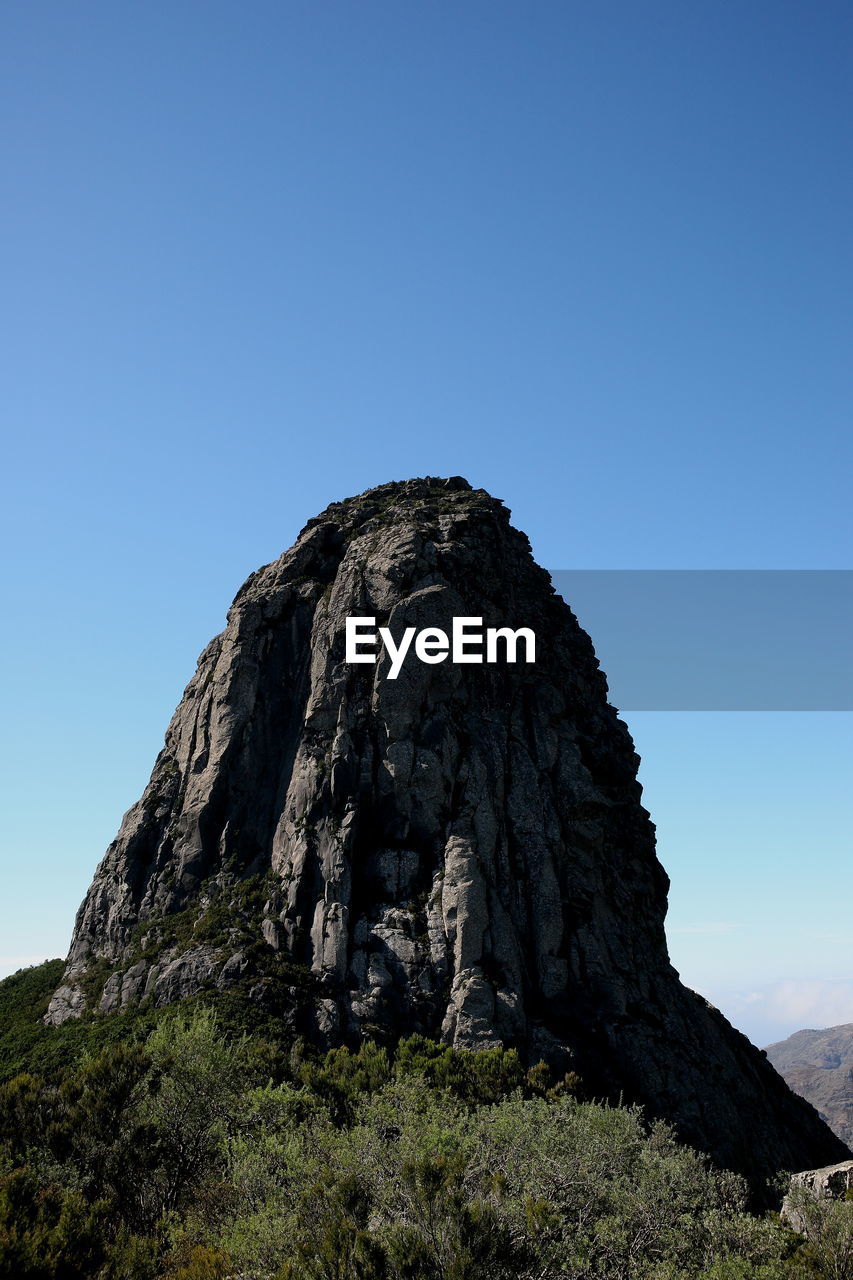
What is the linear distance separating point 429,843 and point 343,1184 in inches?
1931

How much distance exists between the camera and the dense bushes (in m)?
28.5

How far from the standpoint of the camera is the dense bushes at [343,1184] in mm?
28484

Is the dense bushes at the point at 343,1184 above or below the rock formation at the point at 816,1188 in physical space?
above

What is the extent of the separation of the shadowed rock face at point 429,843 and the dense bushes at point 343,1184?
14.1 m

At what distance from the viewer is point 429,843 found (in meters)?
80.0

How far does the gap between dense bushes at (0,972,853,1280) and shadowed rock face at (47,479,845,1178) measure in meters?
14.1

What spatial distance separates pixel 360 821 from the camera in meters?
80.9
